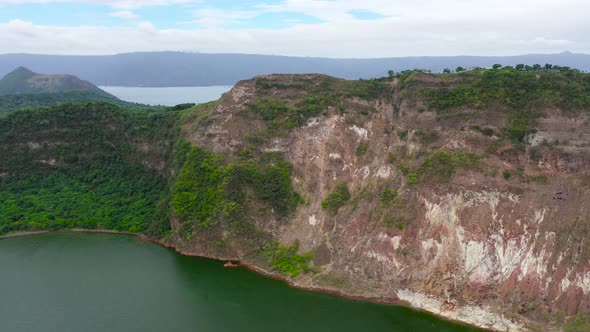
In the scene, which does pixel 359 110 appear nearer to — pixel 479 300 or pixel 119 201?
pixel 479 300

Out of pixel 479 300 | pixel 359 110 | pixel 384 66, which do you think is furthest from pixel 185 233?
pixel 384 66

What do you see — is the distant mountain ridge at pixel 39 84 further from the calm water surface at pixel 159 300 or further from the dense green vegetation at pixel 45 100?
the calm water surface at pixel 159 300

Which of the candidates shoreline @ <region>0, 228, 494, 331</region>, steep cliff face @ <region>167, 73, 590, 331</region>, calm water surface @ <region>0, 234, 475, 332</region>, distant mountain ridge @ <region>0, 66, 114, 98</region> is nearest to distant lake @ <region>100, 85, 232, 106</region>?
distant mountain ridge @ <region>0, 66, 114, 98</region>

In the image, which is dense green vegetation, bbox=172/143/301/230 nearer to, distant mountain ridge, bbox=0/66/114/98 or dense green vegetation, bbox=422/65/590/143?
dense green vegetation, bbox=422/65/590/143

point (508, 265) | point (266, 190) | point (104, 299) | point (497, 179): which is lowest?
point (104, 299)

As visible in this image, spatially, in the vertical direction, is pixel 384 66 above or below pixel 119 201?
above

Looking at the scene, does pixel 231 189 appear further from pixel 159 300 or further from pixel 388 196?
pixel 388 196
